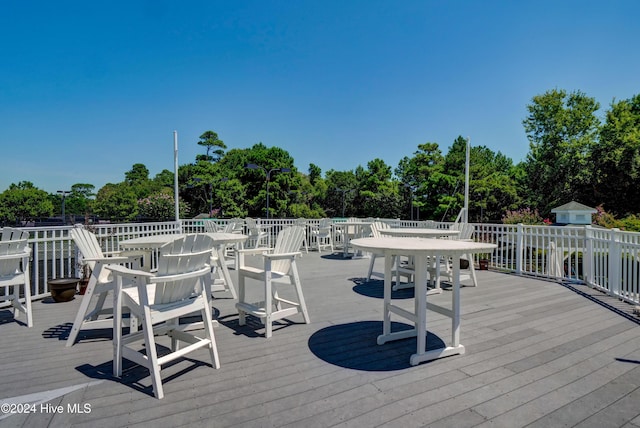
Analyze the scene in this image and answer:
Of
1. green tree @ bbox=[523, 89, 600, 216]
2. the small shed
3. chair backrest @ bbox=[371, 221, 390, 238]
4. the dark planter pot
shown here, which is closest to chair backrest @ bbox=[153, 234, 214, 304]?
the dark planter pot

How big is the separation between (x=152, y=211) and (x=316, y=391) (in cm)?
2785

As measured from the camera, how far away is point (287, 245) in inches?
133

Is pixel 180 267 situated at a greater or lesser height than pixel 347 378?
greater

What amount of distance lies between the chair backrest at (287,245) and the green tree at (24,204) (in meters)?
43.1

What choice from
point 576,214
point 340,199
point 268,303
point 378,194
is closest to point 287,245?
point 268,303

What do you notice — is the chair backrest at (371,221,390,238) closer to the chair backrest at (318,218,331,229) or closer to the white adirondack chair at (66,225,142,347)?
the chair backrest at (318,218,331,229)

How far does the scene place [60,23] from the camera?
8.72 meters

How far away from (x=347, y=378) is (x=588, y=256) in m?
5.15

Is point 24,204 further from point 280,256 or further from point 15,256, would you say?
point 280,256

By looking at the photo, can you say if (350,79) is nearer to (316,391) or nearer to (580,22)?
(580,22)

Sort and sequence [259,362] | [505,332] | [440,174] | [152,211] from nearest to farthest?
[259,362]
[505,332]
[440,174]
[152,211]

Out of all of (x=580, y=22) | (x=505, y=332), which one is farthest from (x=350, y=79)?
(x=505, y=332)

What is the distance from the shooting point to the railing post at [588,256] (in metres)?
5.05

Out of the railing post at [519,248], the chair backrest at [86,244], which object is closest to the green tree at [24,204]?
the chair backrest at [86,244]
